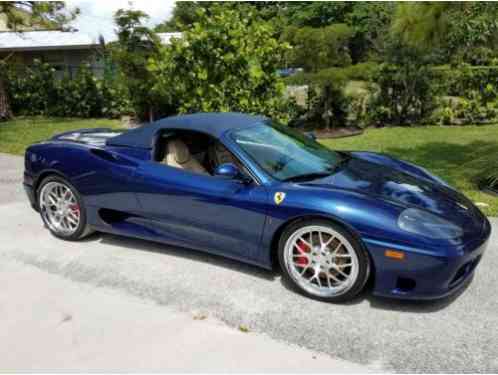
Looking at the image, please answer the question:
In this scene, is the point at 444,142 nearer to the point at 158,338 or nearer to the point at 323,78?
the point at 323,78

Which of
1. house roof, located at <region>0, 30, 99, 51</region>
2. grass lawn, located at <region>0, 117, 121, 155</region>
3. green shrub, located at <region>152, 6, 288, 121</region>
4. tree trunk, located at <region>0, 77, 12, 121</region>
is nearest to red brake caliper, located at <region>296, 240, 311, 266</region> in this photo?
green shrub, located at <region>152, 6, 288, 121</region>

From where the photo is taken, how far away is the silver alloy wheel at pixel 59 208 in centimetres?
439

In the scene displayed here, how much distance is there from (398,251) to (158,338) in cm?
161

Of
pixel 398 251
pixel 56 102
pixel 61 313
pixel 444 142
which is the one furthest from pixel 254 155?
pixel 56 102

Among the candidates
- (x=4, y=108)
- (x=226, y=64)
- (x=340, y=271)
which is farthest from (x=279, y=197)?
(x=4, y=108)

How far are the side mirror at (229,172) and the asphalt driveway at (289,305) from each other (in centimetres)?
82

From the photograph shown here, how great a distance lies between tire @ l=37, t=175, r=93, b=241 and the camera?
433 centimetres

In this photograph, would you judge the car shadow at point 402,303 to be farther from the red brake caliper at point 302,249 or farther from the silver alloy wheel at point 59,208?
the silver alloy wheel at point 59,208

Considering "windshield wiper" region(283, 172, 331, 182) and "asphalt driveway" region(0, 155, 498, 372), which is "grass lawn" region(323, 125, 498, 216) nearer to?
"asphalt driveway" region(0, 155, 498, 372)

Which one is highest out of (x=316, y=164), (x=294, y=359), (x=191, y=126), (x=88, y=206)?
(x=191, y=126)

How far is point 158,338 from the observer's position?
9.30 ft

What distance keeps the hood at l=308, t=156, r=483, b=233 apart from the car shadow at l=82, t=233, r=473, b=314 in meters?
0.57

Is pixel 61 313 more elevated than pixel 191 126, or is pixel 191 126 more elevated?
pixel 191 126

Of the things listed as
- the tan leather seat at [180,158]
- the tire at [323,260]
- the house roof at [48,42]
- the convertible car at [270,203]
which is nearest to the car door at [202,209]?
the convertible car at [270,203]
